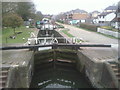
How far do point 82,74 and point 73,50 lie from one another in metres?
2.06

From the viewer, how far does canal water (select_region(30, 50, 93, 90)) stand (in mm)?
9469

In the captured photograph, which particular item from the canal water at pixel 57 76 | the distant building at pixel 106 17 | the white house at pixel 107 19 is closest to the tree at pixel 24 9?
the distant building at pixel 106 17

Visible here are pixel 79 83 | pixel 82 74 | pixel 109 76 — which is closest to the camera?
pixel 109 76

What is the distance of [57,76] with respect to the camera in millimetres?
10703

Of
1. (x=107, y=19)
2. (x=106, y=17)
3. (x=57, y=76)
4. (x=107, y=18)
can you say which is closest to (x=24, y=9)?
(x=107, y=19)

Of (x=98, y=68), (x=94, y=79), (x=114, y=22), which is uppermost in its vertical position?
(x=114, y=22)

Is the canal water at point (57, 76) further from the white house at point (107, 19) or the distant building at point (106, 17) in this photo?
the white house at point (107, 19)

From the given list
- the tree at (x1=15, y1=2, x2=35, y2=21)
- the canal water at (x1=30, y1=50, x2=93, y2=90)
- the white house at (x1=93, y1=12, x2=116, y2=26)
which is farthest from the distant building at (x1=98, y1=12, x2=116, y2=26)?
the canal water at (x1=30, y1=50, x2=93, y2=90)

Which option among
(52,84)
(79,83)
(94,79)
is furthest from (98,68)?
(52,84)

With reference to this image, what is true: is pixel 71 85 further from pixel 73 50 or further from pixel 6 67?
pixel 6 67

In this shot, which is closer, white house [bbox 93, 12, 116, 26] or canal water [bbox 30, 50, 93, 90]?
canal water [bbox 30, 50, 93, 90]

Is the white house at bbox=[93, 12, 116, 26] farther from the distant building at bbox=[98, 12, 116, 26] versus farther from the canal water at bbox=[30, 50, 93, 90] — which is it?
the canal water at bbox=[30, 50, 93, 90]

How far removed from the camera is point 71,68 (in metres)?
11.8

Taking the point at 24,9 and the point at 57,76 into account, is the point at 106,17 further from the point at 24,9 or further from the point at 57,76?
the point at 57,76
